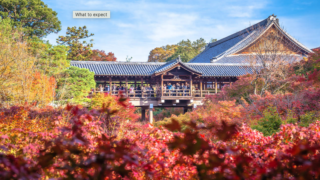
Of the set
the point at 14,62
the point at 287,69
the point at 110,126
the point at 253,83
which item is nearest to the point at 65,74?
the point at 14,62

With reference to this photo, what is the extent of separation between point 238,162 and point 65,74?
54.9ft

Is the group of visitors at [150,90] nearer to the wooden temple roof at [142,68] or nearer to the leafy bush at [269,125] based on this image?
the wooden temple roof at [142,68]

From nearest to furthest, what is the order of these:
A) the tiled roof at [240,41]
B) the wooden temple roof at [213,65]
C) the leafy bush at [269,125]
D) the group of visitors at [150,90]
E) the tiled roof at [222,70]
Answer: the leafy bush at [269,125]
the group of visitors at [150,90]
the wooden temple roof at [213,65]
the tiled roof at [222,70]
the tiled roof at [240,41]

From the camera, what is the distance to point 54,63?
18.2m

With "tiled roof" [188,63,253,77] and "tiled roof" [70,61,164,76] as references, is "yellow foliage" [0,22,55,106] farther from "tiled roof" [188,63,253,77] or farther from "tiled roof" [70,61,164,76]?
"tiled roof" [188,63,253,77]

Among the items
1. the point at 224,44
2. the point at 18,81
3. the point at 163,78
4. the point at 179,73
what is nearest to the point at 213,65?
the point at 179,73

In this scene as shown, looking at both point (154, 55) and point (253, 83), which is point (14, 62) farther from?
Answer: point (154, 55)

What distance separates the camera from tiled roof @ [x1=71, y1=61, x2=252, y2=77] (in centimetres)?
2081

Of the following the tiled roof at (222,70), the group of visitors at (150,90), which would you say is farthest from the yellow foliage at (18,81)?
the tiled roof at (222,70)

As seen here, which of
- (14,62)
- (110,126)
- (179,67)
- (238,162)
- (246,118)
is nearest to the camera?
(238,162)

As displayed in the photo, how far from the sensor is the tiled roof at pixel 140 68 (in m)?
20.8

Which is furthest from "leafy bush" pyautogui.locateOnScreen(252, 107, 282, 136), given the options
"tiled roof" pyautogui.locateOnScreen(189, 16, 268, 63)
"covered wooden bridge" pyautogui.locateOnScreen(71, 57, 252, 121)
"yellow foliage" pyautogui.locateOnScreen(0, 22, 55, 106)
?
"tiled roof" pyautogui.locateOnScreen(189, 16, 268, 63)

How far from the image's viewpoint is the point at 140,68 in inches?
860

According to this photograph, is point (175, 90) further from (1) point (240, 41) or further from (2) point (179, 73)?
(1) point (240, 41)
